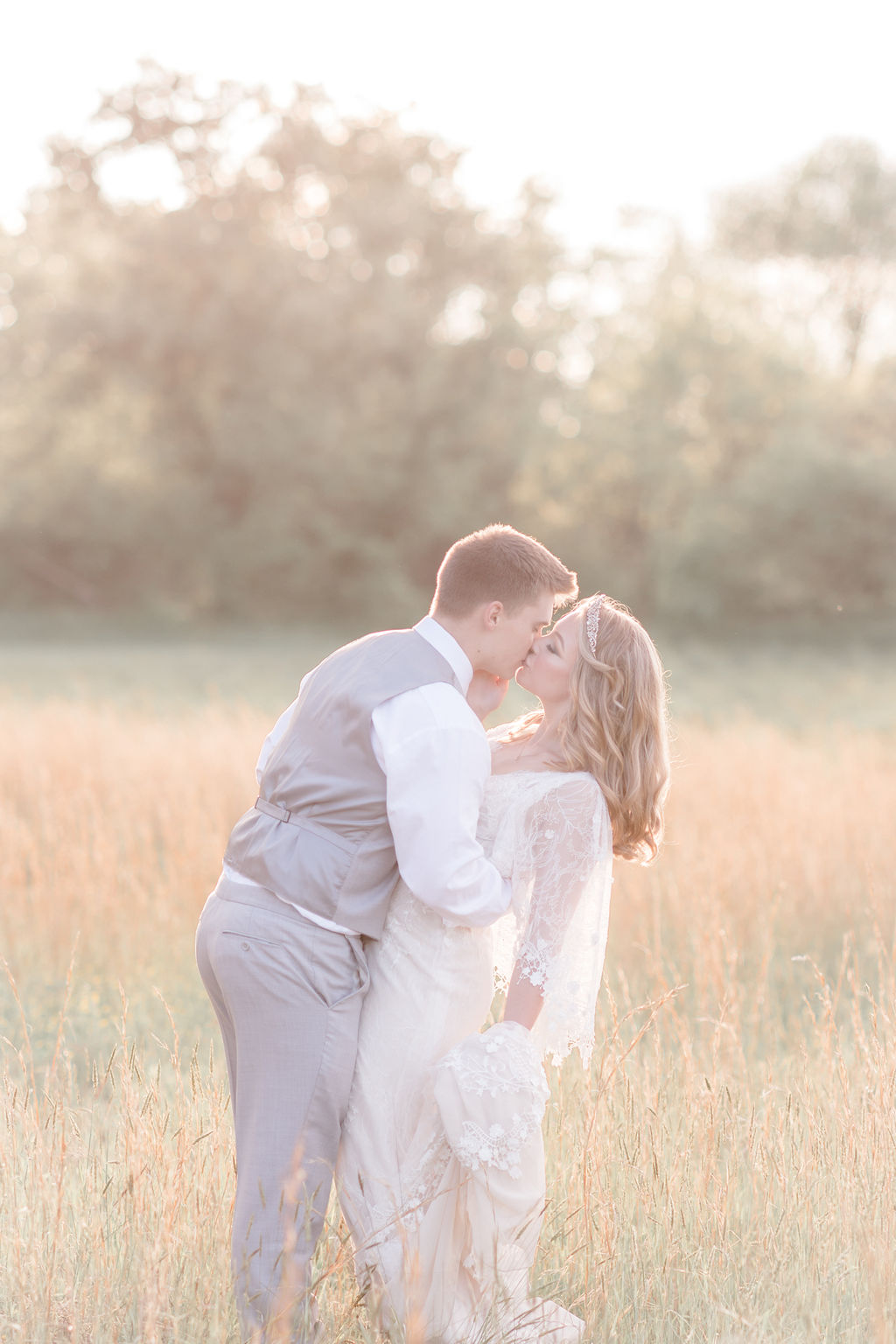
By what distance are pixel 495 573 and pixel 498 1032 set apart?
1.14 meters

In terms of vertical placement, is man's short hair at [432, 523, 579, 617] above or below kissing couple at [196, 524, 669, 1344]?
above

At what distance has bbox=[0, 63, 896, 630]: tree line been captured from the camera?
3562cm

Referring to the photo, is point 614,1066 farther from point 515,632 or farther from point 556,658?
point 515,632

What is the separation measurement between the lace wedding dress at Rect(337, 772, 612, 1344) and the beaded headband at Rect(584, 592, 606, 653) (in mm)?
359

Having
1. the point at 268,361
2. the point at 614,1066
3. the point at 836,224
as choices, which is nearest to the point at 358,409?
the point at 268,361

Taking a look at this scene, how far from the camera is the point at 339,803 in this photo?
3.24m

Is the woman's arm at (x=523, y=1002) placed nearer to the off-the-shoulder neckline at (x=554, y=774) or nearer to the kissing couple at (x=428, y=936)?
the kissing couple at (x=428, y=936)

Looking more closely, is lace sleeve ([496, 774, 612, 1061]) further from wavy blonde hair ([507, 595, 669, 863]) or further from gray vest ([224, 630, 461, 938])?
gray vest ([224, 630, 461, 938])

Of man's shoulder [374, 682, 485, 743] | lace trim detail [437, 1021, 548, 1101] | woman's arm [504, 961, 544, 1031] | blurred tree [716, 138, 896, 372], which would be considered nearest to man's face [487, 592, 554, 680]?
man's shoulder [374, 682, 485, 743]

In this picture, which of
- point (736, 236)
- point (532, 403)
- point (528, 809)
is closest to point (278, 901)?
point (528, 809)

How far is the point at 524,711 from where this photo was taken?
4312mm

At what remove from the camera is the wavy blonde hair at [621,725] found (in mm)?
3570

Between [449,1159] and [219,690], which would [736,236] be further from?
[449,1159]

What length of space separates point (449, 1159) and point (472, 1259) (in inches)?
10.2
